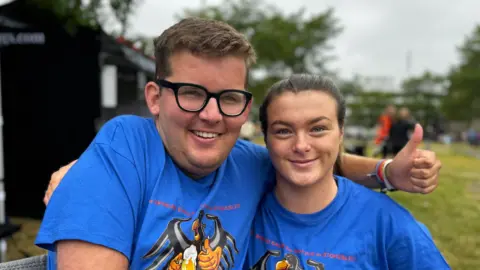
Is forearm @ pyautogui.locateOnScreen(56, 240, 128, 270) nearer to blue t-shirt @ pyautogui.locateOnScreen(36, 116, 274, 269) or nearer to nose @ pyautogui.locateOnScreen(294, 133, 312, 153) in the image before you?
blue t-shirt @ pyautogui.locateOnScreen(36, 116, 274, 269)

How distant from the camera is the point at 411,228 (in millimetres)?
1513

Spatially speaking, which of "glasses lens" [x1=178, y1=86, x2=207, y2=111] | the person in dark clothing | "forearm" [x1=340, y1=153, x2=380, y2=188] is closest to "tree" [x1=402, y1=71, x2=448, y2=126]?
the person in dark clothing

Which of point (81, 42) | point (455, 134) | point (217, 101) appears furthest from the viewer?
point (455, 134)

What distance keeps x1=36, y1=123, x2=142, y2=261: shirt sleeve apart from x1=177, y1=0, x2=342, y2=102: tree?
19.7m

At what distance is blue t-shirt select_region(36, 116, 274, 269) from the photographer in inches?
45.4

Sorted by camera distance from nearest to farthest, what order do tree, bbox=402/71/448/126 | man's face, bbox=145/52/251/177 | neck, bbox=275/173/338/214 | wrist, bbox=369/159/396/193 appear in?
1. man's face, bbox=145/52/251/177
2. neck, bbox=275/173/338/214
3. wrist, bbox=369/159/396/193
4. tree, bbox=402/71/448/126

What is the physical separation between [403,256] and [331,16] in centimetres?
2547

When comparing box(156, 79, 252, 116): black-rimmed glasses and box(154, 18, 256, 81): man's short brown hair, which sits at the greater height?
box(154, 18, 256, 81): man's short brown hair

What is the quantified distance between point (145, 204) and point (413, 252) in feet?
3.50

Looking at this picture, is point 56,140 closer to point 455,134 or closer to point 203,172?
point 203,172

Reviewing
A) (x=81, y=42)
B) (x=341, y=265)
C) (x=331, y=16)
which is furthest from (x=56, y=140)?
(x=331, y=16)

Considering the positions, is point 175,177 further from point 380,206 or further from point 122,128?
point 380,206

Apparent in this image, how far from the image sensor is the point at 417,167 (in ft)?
5.32

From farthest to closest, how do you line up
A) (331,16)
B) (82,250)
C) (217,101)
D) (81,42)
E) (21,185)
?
(331,16) → (21,185) → (81,42) → (217,101) → (82,250)
